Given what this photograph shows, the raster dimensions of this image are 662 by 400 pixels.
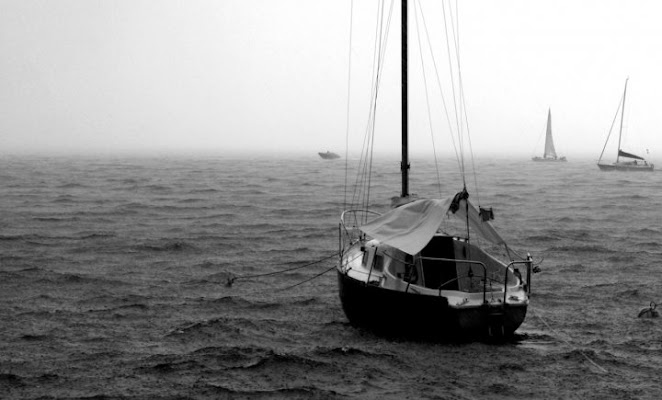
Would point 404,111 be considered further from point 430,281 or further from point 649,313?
point 649,313

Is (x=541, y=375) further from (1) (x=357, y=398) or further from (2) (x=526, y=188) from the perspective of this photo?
(2) (x=526, y=188)

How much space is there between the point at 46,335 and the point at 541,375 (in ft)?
36.7

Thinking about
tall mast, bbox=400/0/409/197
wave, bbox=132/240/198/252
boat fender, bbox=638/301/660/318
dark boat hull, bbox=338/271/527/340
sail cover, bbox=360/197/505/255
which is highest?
tall mast, bbox=400/0/409/197

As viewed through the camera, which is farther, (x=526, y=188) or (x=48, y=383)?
(x=526, y=188)

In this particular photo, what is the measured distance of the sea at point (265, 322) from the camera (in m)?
12.6

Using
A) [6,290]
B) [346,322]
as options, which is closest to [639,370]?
[346,322]

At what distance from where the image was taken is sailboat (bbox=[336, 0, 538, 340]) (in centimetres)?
1355

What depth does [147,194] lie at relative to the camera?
53.1 meters

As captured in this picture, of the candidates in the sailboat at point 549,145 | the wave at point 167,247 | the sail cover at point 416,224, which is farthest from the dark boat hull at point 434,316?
the sailboat at point 549,145

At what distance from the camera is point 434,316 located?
13562mm

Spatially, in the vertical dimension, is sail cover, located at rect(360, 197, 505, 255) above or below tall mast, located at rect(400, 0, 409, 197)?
below

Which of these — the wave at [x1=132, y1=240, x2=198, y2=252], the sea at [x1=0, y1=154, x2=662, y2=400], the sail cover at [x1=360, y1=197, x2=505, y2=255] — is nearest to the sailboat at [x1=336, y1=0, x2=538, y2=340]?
the sail cover at [x1=360, y1=197, x2=505, y2=255]

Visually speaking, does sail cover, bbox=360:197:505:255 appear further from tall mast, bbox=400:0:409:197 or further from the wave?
the wave

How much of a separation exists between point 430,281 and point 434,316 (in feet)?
8.05
